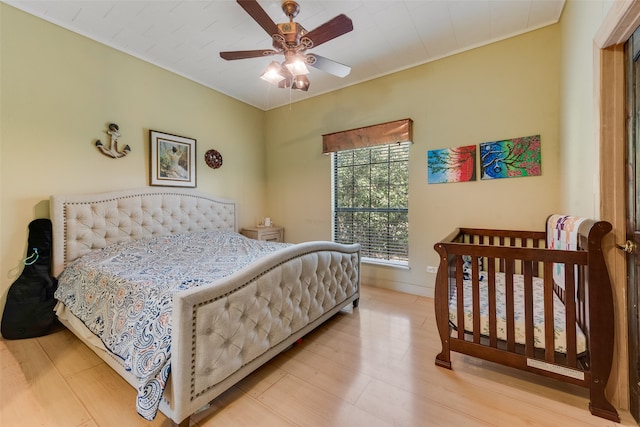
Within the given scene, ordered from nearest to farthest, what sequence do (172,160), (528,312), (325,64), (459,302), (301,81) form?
(528,312) < (459,302) < (325,64) < (301,81) < (172,160)

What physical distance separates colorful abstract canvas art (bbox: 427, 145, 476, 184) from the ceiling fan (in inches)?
58.9

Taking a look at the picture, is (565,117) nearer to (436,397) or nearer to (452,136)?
(452,136)

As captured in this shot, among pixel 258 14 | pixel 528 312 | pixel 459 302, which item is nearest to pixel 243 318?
pixel 459 302

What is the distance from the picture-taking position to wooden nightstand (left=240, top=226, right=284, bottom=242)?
3.94 metres

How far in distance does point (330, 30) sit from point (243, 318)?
2049mm

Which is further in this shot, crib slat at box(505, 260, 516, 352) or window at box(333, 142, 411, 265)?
window at box(333, 142, 411, 265)

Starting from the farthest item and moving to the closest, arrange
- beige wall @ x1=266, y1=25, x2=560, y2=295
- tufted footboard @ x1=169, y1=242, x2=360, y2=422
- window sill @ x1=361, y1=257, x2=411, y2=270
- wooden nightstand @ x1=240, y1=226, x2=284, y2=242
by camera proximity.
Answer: wooden nightstand @ x1=240, y1=226, x2=284, y2=242
window sill @ x1=361, y1=257, x2=411, y2=270
beige wall @ x1=266, y1=25, x2=560, y2=295
tufted footboard @ x1=169, y1=242, x2=360, y2=422

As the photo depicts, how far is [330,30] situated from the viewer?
1842 millimetres

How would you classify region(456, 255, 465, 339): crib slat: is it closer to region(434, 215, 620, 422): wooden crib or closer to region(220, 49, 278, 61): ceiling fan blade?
region(434, 215, 620, 422): wooden crib

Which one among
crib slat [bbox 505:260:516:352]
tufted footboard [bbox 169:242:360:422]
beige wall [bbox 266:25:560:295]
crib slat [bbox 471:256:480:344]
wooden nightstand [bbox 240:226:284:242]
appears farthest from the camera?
wooden nightstand [bbox 240:226:284:242]

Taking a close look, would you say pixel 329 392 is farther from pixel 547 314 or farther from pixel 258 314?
pixel 547 314

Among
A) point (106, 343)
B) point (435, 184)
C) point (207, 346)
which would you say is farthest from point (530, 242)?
point (106, 343)

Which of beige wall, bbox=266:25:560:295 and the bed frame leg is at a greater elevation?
beige wall, bbox=266:25:560:295

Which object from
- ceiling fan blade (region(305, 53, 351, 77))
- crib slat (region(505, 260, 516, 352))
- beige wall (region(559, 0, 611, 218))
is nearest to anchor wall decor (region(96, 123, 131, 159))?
ceiling fan blade (region(305, 53, 351, 77))
